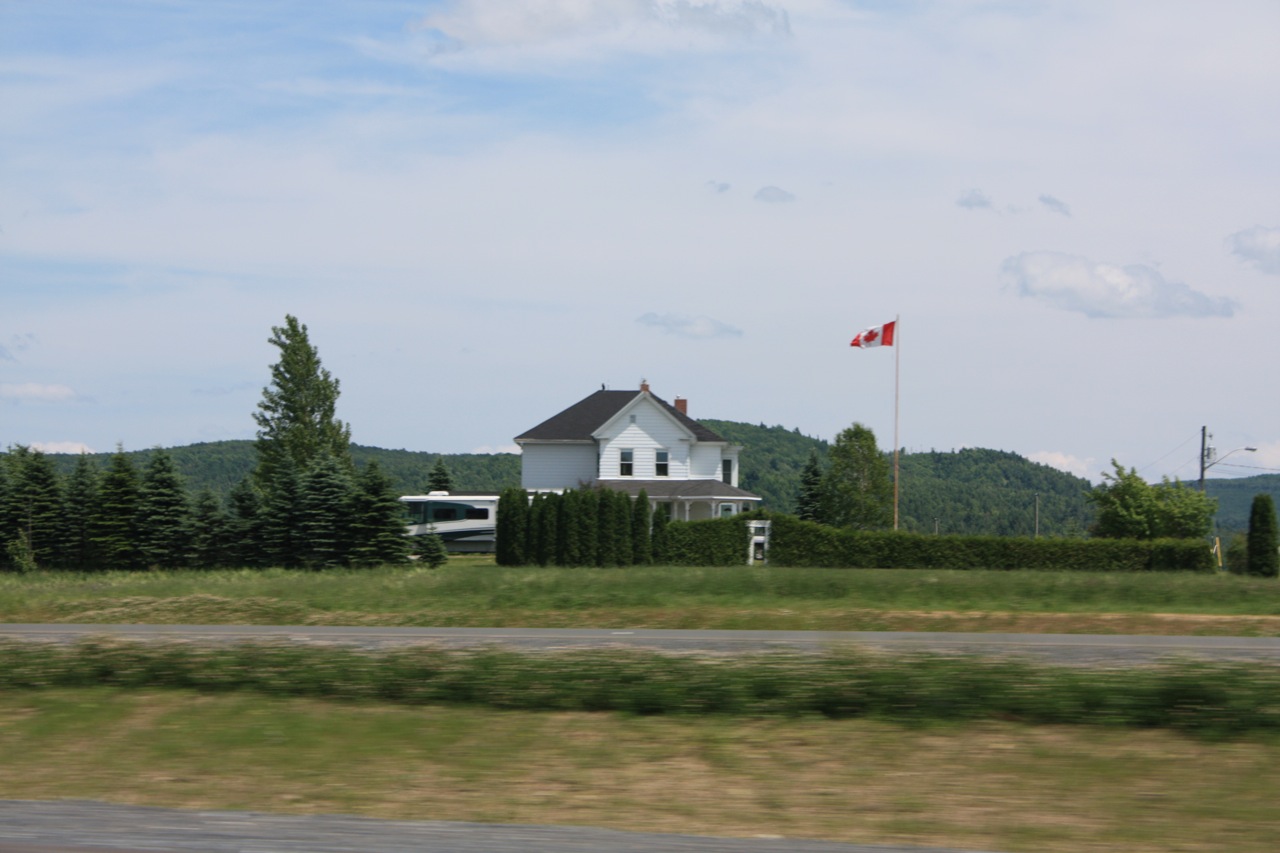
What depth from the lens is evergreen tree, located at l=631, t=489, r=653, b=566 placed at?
131 feet

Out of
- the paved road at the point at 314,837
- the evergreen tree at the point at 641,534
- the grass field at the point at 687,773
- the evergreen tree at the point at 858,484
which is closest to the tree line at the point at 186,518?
the evergreen tree at the point at 641,534

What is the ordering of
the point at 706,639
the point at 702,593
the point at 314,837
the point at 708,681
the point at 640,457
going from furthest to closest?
the point at 640,457 < the point at 702,593 < the point at 706,639 < the point at 708,681 < the point at 314,837

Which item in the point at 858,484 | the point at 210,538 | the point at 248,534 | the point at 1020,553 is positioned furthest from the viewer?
the point at 858,484

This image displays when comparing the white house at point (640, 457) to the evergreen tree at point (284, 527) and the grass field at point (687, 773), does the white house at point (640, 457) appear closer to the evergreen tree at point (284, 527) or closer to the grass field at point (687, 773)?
the evergreen tree at point (284, 527)

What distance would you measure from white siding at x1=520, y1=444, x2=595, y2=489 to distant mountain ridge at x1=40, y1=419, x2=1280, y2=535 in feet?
139

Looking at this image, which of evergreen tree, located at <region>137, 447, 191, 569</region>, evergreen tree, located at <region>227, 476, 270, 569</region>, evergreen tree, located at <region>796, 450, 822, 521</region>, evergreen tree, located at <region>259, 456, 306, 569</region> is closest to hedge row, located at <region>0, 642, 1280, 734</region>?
evergreen tree, located at <region>259, 456, 306, 569</region>

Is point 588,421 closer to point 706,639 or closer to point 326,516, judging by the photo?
point 326,516

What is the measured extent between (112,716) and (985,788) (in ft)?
27.6

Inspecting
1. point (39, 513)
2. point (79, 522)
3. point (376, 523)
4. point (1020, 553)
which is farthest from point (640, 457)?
point (39, 513)

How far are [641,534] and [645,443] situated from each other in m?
16.9

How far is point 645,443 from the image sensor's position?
56656 mm

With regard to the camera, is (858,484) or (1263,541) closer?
(1263,541)

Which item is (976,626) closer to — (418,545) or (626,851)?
(626,851)

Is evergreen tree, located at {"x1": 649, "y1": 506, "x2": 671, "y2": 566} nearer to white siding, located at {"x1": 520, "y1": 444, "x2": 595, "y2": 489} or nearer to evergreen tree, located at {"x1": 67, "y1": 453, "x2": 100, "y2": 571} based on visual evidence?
white siding, located at {"x1": 520, "y1": 444, "x2": 595, "y2": 489}
